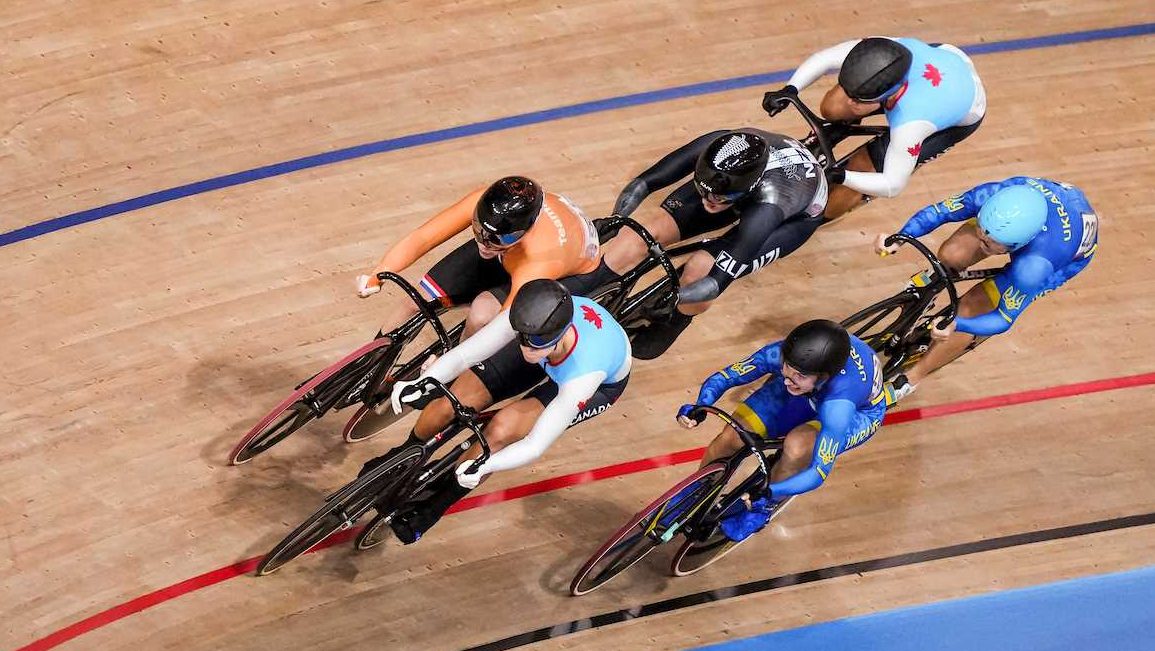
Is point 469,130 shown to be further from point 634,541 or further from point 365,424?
point 634,541

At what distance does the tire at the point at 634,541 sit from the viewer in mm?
4270

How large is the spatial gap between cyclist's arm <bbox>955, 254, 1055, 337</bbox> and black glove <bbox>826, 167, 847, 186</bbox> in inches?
28.8

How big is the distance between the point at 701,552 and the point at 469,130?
2.44 m

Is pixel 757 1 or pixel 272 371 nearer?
pixel 272 371

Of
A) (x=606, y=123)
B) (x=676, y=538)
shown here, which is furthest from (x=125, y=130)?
(x=676, y=538)

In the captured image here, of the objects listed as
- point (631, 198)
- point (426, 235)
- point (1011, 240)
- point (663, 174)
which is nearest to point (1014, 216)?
point (1011, 240)

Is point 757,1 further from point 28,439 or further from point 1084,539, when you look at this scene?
point 28,439

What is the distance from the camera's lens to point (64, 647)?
169 inches

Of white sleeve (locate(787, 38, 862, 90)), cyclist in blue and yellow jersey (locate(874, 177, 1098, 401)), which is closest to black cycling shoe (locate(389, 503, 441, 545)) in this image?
cyclist in blue and yellow jersey (locate(874, 177, 1098, 401))

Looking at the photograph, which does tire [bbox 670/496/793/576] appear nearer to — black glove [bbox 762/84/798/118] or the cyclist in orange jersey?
the cyclist in orange jersey

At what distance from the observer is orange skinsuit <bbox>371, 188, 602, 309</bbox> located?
427cm

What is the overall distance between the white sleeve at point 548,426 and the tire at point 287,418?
2.53ft

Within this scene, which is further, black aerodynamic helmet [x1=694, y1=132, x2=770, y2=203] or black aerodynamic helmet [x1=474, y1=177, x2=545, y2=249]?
black aerodynamic helmet [x1=694, y1=132, x2=770, y2=203]

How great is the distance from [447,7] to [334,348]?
2.24 m
